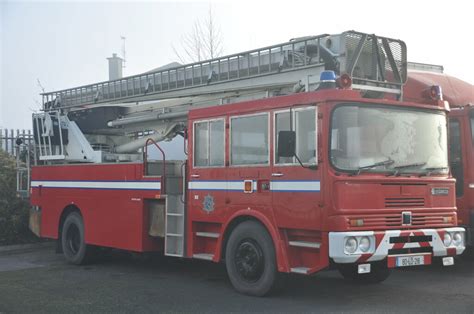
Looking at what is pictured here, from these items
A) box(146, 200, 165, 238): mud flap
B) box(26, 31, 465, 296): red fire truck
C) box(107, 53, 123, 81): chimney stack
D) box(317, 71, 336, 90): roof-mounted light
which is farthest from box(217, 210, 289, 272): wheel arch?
box(107, 53, 123, 81): chimney stack

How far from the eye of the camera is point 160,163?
9406 mm

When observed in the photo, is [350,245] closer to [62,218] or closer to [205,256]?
[205,256]

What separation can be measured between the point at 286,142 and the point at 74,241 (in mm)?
5934

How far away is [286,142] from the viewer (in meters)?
6.89

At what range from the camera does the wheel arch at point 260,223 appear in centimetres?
704

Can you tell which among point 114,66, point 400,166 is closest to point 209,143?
point 400,166

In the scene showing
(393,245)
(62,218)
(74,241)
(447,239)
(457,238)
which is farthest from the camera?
(62,218)

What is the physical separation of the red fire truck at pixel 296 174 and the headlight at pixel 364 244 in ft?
0.06

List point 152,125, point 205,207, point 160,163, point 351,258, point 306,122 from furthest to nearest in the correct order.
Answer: point 152,125 < point 160,163 < point 205,207 < point 306,122 < point 351,258

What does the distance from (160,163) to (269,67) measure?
2.41m

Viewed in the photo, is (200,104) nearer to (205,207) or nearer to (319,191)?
(205,207)

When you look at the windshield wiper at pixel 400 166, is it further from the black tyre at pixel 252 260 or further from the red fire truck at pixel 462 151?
the red fire truck at pixel 462 151

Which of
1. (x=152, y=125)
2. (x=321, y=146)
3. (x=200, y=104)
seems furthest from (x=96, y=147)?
(x=321, y=146)

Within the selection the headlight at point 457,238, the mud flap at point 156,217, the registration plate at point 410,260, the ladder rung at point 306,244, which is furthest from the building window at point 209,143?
the headlight at point 457,238
